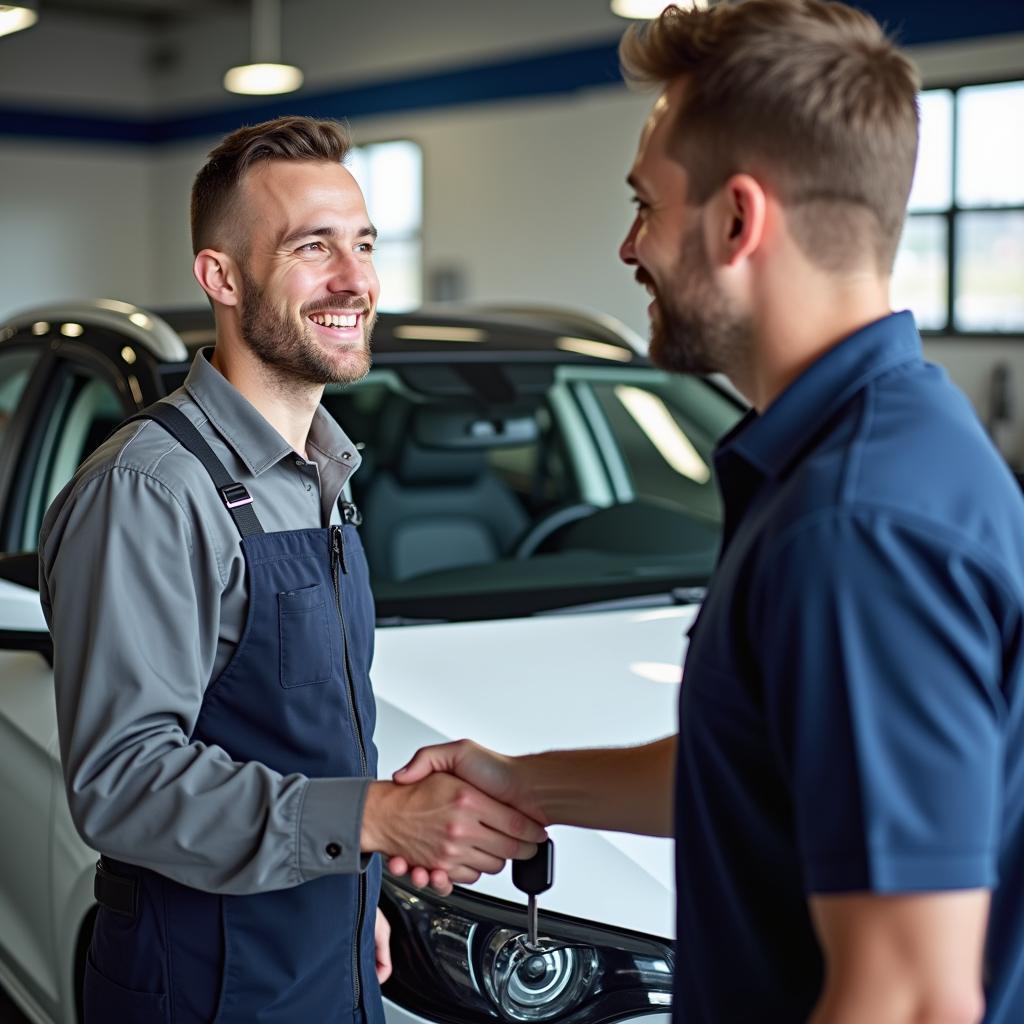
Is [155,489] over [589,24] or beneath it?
beneath

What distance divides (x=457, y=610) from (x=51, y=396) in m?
0.96

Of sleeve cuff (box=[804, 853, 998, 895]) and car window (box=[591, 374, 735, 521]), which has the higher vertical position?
sleeve cuff (box=[804, 853, 998, 895])

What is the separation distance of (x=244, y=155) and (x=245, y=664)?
60cm

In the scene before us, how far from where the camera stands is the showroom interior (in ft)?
7.09

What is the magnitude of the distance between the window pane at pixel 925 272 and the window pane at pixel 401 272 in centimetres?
488

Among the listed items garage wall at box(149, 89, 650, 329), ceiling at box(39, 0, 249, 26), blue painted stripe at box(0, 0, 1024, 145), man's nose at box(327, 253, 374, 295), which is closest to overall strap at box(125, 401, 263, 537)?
man's nose at box(327, 253, 374, 295)

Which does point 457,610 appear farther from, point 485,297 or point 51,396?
point 485,297

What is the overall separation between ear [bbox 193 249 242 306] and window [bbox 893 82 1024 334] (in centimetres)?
760

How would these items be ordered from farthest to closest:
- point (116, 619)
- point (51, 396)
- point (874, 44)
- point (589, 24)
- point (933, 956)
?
Result: point (589, 24) < point (51, 396) < point (116, 619) < point (874, 44) < point (933, 956)

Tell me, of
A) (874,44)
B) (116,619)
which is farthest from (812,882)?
(116,619)

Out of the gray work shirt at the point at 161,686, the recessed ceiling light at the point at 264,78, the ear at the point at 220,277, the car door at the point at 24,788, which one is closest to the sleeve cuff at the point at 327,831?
the gray work shirt at the point at 161,686

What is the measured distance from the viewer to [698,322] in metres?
1.03

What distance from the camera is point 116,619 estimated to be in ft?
4.42

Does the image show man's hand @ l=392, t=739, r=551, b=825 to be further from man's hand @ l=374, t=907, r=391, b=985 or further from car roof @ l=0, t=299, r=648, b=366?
car roof @ l=0, t=299, r=648, b=366
